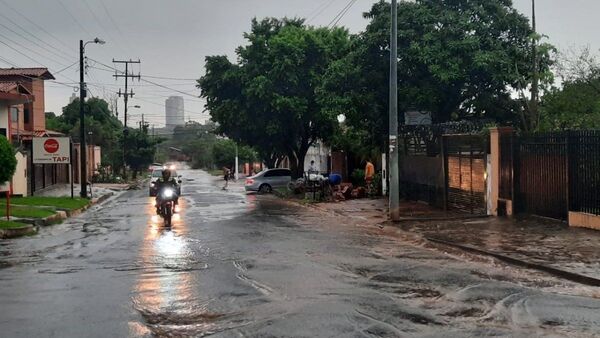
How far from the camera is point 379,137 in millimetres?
27797

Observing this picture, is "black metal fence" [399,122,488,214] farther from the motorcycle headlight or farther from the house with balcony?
the house with balcony

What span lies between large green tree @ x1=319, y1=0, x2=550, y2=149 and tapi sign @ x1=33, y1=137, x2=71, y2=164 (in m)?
13.0

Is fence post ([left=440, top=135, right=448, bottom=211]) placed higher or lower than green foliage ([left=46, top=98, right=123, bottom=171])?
lower

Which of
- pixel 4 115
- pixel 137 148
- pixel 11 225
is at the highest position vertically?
pixel 4 115

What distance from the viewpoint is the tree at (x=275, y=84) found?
3431cm

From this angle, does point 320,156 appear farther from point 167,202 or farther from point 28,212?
point 167,202

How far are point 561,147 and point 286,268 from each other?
26.9 feet

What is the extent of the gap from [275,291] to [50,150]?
24.6 m

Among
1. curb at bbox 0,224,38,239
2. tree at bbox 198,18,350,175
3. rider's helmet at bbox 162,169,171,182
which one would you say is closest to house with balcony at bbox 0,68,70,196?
tree at bbox 198,18,350,175

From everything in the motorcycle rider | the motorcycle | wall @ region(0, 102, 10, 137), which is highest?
wall @ region(0, 102, 10, 137)

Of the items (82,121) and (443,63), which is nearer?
(443,63)

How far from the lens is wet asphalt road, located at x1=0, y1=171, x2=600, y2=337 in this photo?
21.7 ft

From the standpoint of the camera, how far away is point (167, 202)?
714 inches

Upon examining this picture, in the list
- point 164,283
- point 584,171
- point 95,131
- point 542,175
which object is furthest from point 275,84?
point 95,131
